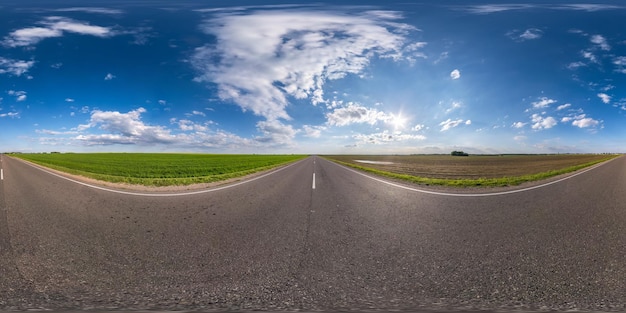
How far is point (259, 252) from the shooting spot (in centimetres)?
487

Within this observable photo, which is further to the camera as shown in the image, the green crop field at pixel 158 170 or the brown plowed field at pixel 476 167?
the brown plowed field at pixel 476 167

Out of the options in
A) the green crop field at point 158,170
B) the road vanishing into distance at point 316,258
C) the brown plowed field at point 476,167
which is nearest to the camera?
the road vanishing into distance at point 316,258

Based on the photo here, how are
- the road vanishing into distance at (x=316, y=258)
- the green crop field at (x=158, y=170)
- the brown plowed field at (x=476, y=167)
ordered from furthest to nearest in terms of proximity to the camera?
the brown plowed field at (x=476, y=167) → the green crop field at (x=158, y=170) → the road vanishing into distance at (x=316, y=258)

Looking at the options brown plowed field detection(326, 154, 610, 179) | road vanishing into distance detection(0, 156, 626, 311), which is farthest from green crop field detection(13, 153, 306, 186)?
brown plowed field detection(326, 154, 610, 179)

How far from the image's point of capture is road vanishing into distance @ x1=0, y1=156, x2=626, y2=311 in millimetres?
3479

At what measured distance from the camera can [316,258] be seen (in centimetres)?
462

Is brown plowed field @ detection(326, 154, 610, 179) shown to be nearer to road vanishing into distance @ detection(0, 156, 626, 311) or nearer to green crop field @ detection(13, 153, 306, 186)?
road vanishing into distance @ detection(0, 156, 626, 311)

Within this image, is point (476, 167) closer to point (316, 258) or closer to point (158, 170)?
point (316, 258)

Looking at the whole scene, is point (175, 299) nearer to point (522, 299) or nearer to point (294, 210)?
point (522, 299)

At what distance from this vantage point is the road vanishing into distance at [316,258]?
11.4 feet

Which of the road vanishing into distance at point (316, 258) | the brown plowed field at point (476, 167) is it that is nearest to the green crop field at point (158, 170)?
the road vanishing into distance at point (316, 258)

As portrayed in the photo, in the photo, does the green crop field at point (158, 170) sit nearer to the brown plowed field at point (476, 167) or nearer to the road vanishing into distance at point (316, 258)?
A: the road vanishing into distance at point (316, 258)

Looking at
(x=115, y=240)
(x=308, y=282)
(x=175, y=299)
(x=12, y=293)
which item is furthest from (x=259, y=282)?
(x=115, y=240)

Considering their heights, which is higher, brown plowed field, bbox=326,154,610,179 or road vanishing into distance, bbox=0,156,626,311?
brown plowed field, bbox=326,154,610,179
